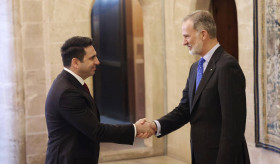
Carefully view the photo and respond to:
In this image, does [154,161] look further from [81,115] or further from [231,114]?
[231,114]

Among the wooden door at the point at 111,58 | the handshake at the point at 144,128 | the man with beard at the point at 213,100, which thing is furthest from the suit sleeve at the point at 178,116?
the wooden door at the point at 111,58

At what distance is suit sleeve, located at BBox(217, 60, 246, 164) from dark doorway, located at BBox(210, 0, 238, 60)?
3.50 metres

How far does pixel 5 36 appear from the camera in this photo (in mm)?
7363

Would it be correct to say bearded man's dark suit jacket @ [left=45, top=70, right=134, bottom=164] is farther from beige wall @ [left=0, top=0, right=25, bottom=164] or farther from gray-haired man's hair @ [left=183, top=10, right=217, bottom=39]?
beige wall @ [left=0, top=0, right=25, bottom=164]

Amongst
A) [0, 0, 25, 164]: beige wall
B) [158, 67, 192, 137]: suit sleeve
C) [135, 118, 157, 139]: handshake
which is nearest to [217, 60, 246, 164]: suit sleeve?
[158, 67, 192, 137]: suit sleeve

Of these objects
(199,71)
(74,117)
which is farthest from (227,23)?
(74,117)

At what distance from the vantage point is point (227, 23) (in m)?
7.34

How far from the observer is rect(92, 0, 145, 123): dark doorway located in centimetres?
962

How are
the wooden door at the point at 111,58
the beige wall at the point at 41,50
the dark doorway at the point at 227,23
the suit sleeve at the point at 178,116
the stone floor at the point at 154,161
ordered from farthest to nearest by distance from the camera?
the wooden door at the point at 111,58 < the stone floor at the point at 154,161 < the beige wall at the point at 41,50 < the dark doorway at the point at 227,23 < the suit sleeve at the point at 178,116

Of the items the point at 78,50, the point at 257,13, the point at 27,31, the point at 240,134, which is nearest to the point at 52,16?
the point at 27,31

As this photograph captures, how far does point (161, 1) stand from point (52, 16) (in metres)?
1.61

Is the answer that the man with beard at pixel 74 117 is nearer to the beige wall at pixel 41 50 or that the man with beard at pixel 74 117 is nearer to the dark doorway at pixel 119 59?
the beige wall at pixel 41 50

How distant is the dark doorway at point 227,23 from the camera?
23.8 feet

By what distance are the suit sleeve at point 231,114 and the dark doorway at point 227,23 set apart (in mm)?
3503
